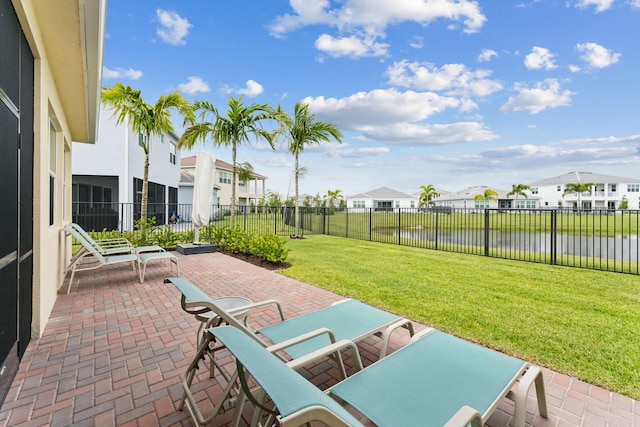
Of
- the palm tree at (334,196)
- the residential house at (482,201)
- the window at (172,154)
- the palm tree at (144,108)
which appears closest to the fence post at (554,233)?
the palm tree at (144,108)

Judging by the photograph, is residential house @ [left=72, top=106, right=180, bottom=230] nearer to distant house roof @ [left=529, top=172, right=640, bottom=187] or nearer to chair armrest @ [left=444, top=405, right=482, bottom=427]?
chair armrest @ [left=444, top=405, right=482, bottom=427]

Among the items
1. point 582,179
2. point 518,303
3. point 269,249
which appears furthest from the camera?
point 582,179

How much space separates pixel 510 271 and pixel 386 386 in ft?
22.2

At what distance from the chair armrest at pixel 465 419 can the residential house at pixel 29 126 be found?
3314 millimetres

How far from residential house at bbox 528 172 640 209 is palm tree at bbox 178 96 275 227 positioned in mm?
67714

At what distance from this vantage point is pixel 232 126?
35.0 feet

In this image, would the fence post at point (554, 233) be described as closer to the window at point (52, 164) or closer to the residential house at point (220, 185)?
the window at point (52, 164)

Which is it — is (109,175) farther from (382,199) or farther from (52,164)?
(382,199)

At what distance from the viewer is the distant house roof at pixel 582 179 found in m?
63.2

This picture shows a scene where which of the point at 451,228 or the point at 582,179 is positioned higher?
the point at 582,179

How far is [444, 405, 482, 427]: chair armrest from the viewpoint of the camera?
1330 mm

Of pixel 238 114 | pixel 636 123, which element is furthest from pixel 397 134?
pixel 238 114

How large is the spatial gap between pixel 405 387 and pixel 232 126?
34.2 feet

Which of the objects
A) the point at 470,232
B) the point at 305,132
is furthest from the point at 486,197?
the point at 305,132
